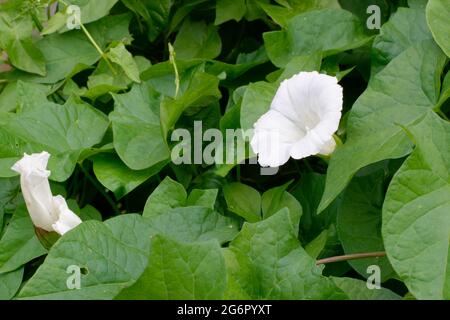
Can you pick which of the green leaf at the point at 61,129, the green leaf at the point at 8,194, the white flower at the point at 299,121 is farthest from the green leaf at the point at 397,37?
the green leaf at the point at 8,194

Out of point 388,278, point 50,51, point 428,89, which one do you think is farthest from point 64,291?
point 50,51

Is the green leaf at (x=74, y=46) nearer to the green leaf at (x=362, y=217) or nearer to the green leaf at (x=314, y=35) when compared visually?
the green leaf at (x=314, y=35)

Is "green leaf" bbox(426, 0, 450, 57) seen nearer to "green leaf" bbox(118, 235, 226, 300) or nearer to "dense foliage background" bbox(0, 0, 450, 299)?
"dense foliage background" bbox(0, 0, 450, 299)

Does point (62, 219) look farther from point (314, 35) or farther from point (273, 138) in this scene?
point (314, 35)

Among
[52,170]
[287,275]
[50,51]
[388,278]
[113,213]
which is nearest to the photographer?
[287,275]

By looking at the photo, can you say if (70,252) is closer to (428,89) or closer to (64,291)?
(64,291)

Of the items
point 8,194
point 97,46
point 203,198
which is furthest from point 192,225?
point 97,46
